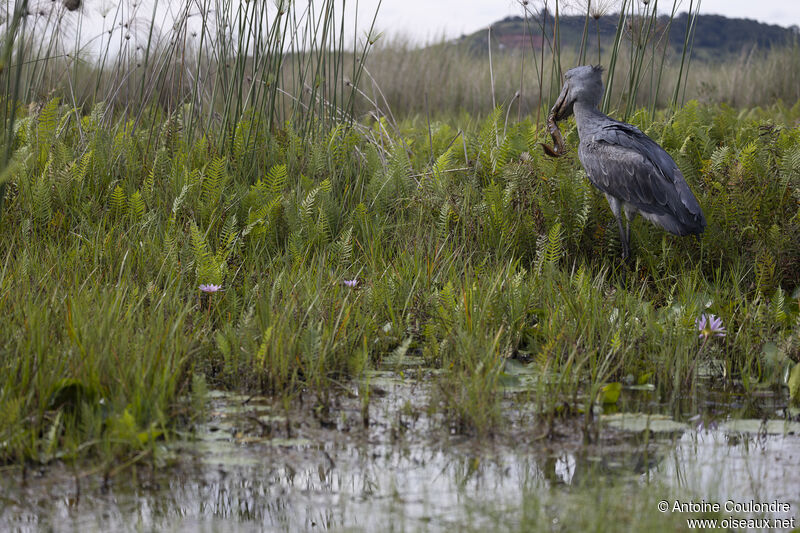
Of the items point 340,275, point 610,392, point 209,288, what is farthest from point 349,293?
point 610,392

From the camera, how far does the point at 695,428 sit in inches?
97.5

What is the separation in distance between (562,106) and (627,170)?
2.43 feet

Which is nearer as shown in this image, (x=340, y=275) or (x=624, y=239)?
(x=340, y=275)

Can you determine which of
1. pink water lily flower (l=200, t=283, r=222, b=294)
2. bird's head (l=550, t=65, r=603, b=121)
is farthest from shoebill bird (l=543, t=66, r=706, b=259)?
pink water lily flower (l=200, t=283, r=222, b=294)

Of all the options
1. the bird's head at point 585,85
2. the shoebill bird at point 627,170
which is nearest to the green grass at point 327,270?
the shoebill bird at point 627,170

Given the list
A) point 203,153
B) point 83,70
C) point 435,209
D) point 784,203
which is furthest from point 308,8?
point 83,70

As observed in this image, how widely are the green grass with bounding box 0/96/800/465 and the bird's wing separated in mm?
265

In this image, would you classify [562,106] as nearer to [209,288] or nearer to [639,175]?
[639,175]

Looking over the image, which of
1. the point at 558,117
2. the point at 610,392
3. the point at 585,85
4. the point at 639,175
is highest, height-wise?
the point at 585,85

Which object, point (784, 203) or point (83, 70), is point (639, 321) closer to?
point (784, 203)

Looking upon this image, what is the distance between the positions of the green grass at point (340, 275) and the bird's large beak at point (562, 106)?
261 millimetres

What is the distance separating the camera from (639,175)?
384 cm

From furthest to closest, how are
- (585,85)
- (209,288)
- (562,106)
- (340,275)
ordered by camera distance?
(562,106)
(585,85)
(340,275)
(209,288)

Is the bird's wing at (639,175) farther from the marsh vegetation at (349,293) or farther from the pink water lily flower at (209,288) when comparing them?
the pink water lily flower at (209,288)
